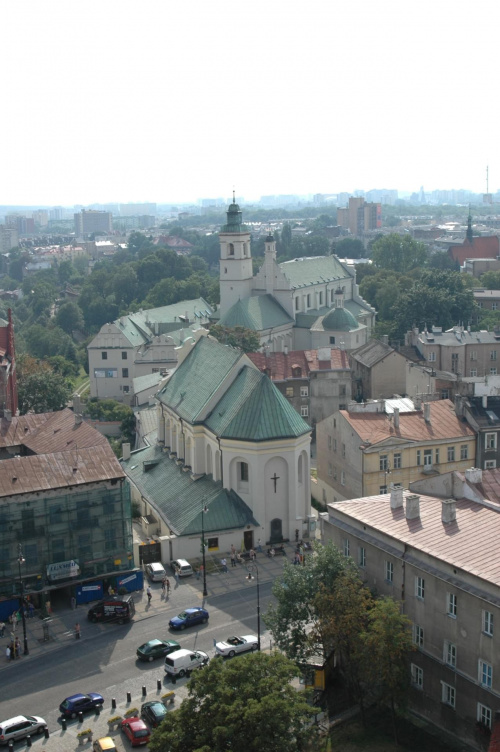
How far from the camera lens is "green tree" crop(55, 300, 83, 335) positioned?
569ft

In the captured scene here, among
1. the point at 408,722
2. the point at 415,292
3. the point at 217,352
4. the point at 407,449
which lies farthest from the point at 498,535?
the point at 415,292

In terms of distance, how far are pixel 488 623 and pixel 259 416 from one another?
2684cm

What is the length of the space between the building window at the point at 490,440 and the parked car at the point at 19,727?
121 ft

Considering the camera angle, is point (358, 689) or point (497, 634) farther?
point (358, 689)

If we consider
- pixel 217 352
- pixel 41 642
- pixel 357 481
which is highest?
pixel 217 352

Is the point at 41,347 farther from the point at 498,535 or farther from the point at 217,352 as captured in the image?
the point at 498,535

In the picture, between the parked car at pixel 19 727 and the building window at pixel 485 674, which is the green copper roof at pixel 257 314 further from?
the building window at pixel 485 674


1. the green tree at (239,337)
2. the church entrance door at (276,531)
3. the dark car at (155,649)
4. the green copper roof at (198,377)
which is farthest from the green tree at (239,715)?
the green tree at (239,337)

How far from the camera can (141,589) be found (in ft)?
183

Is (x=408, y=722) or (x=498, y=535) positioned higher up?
(x=498, y=535)

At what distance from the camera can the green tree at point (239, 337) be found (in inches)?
4257

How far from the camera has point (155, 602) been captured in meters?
54.3

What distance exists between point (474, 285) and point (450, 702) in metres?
134

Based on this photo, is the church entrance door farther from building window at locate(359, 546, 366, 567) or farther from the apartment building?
building window at locate(359, 546, 366, 567)
